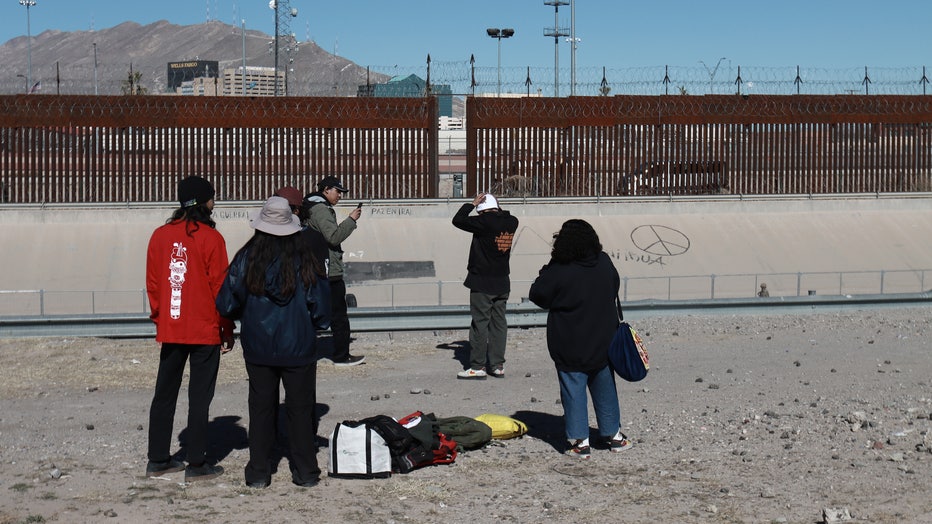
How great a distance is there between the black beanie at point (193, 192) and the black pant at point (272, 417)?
1089 mm

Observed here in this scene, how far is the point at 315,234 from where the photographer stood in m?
9.08

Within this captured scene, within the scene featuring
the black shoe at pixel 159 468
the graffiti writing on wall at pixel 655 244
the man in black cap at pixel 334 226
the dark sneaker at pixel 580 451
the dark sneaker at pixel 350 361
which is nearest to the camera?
the black shoe at pixel 159 468

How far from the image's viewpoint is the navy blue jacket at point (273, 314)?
7.17 meters

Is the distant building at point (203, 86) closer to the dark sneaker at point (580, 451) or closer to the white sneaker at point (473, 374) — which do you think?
the white sneaker at point (473, 374)

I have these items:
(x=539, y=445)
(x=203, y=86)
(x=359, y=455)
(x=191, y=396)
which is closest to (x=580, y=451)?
(x=539, y=445)

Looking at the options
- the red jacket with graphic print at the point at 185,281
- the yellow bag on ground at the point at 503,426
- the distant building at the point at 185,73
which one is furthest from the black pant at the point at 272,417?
the distant building at the point at 185,73

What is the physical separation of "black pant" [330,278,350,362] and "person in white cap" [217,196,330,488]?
4199 millimetres

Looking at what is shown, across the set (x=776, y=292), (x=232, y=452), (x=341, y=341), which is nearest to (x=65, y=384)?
(x=341, y=341)

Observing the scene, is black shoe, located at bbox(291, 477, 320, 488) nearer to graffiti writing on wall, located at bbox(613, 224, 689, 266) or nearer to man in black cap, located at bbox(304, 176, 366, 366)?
man in black cap, located at bbox(304, 176, 366, 366)

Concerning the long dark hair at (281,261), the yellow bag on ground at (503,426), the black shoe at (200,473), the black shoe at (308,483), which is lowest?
the black shoe at (308,483)

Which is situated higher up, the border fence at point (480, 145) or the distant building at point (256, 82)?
the distant building at point (256, 82)

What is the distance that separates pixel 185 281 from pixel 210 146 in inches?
842

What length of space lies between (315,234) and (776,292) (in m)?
13.7

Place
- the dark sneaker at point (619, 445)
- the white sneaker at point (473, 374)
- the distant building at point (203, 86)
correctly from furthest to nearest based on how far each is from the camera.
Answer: the distant building at point (203, 86) < the white sneaker at point (473, 374) < the dark sneaker at point (619, 445)
